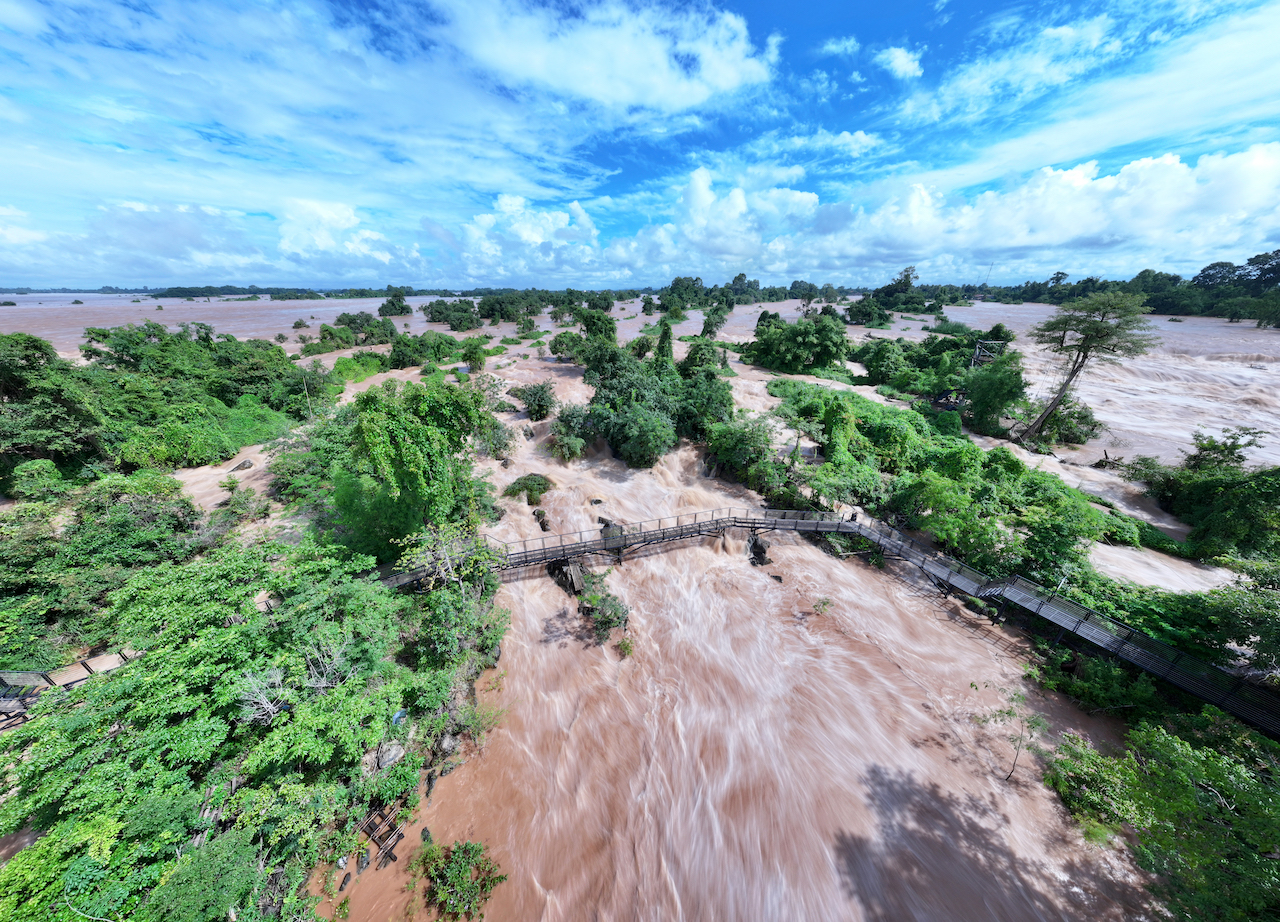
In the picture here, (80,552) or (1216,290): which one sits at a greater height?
(1216,290)

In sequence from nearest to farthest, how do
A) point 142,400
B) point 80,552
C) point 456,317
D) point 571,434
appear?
point 80,552, point 142,400, point 571,434, point 456,317

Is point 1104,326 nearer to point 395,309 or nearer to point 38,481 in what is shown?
point 38,481

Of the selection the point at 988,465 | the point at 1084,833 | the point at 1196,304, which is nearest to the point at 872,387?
the point at 988,465

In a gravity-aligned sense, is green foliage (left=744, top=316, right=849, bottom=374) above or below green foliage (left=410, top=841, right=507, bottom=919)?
above

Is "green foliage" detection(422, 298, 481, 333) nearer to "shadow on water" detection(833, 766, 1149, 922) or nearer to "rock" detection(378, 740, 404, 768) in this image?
"rock" detection(378, 740, 404, 768)

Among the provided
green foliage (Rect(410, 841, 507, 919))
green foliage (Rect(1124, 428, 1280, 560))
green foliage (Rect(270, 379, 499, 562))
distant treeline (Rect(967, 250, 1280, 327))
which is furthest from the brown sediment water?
distant treeline (Rect(967, 250, 1280, 327))

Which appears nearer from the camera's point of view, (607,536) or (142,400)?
(607,536)

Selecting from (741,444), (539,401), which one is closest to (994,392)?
(741,444)
